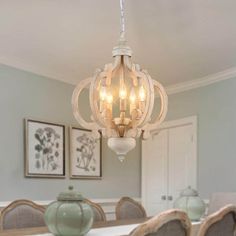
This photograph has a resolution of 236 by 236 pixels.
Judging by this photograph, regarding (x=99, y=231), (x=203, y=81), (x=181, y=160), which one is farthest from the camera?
(x=181, y=160)

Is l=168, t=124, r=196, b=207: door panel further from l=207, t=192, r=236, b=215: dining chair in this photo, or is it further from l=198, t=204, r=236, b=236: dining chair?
l=198, t=204, r=236, b=236: dining chair

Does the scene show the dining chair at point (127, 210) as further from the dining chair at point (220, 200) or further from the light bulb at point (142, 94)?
the light bulb at point (142, 94)

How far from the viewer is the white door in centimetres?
477

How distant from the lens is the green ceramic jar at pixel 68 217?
208 centimetres

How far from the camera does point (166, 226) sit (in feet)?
5.55

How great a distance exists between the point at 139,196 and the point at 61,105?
1817 millimetres

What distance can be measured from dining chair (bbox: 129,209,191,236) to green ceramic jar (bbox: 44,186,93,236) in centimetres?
57

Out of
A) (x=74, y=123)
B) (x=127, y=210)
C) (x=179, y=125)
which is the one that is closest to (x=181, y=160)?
(x=179, y=125)

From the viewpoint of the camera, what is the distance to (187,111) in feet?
15.9

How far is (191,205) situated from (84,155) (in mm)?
1924

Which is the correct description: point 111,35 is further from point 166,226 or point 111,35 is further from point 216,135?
point 166,226

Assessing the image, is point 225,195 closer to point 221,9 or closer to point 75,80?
point 221,9

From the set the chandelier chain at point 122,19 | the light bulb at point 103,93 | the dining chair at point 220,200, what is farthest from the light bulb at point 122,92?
the dining chair at point 220,200

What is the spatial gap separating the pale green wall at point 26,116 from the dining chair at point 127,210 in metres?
1.13
